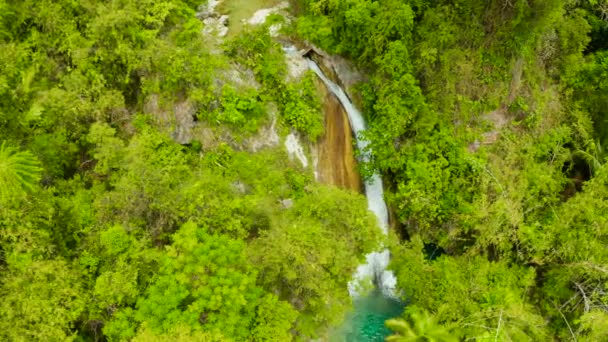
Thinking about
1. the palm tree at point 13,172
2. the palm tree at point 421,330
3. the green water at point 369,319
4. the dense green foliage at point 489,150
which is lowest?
the green water at point 369,319

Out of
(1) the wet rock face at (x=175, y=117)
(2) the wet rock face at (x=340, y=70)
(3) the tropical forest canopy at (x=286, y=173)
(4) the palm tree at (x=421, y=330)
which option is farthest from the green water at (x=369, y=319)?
(1) the wet rock face at (x=175, y=117)

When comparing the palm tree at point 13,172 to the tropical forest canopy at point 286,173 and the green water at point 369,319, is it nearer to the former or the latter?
the tropical forest canopy at point 286,173

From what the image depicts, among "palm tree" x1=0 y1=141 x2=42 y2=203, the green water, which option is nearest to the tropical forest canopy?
"palm tree" x1=0 y1=141 x2=42 y2=203

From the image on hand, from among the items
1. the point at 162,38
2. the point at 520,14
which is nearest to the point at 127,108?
the point at 162,38

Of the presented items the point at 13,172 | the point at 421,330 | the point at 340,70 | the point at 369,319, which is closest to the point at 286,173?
the point at 340,70

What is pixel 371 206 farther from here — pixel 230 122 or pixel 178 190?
pixel 178 190

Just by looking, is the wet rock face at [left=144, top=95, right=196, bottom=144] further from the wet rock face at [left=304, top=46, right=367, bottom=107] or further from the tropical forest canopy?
the wet rock face at [left=304, top=46, right=367, bottom=107]
